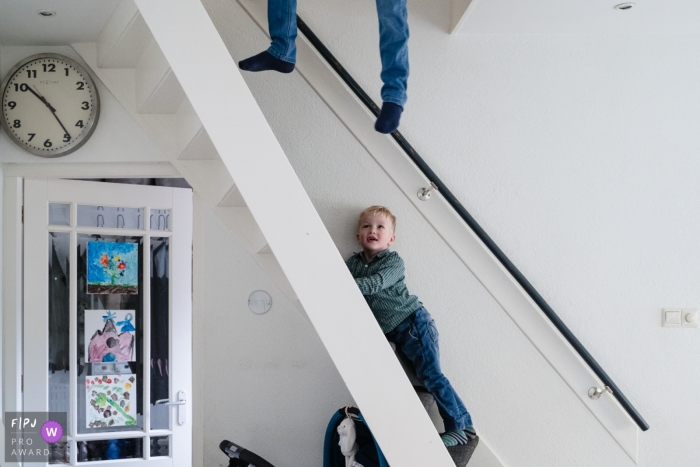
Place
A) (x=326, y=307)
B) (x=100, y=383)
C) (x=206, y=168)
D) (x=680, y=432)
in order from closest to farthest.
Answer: (x=326, y=307) → (x=206, y=168) → (x=680, y=432) → (x=100, y=383)

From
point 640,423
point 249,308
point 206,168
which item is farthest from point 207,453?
point 640,423

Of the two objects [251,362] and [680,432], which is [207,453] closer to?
[251,362]

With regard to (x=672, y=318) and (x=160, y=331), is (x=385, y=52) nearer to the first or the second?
(x=672, y=318)

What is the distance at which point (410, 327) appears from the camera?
251cm

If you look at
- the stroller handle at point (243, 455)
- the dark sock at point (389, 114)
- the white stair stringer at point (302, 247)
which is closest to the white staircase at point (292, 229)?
the white stair stringer at point (302, 247)

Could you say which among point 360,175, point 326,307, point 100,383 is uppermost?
point 360,175

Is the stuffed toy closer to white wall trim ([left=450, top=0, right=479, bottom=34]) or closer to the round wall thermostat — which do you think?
the round wall thermostat

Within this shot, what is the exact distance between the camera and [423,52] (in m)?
2.81

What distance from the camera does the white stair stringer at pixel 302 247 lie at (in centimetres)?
180

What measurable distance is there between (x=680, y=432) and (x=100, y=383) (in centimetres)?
271

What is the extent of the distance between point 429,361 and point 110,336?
1723 mm

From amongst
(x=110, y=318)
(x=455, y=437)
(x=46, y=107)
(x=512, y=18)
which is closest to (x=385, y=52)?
(x=512, y=18)

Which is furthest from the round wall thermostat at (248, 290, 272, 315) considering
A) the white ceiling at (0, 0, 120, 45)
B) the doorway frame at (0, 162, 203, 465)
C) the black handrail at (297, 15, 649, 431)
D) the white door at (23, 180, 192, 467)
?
the white ceiling at (0, 0, 120, 45)

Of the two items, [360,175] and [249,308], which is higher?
[360,175]
